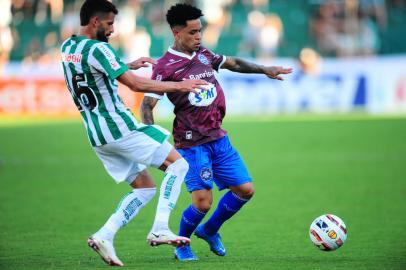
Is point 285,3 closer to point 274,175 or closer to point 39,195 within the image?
point 274,175

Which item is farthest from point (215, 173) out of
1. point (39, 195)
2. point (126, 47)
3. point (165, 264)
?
point (126, 47)

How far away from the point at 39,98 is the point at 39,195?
17.5 metres

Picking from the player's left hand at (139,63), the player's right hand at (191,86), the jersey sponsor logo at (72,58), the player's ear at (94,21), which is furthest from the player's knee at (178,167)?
the player's ear at (94,21)

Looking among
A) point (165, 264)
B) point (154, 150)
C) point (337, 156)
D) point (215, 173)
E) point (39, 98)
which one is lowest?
point (39, 98)

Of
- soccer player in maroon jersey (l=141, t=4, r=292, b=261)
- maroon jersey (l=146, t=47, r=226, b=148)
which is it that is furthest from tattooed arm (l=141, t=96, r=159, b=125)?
maroon jersey (l=146, t=47, r=226, b=148)

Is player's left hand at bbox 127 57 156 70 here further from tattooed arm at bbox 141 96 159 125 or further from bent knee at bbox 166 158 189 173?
bent knee at bbox 166 158 189 173

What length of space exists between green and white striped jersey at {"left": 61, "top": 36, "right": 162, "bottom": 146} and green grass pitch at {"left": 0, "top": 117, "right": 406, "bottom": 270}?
128cm

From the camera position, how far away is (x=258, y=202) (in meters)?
13.4

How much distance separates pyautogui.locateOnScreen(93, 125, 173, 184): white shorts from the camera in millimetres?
8016

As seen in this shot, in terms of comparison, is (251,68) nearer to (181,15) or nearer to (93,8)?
(181,15)

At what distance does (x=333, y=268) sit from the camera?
8.02 m

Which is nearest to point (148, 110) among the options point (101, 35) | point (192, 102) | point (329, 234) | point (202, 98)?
point (192, 102)

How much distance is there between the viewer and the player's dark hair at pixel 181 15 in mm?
8875

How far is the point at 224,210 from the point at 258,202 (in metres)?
4.20
